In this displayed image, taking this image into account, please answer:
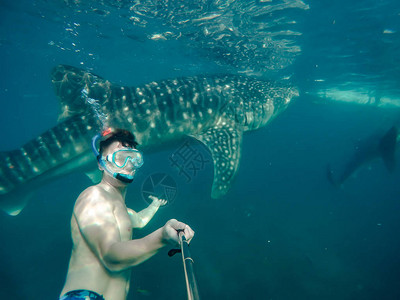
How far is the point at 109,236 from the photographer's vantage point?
6.79 ft

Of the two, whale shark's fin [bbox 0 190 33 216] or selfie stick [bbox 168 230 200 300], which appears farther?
whale shark's fin [bbox 0 190 33 216]

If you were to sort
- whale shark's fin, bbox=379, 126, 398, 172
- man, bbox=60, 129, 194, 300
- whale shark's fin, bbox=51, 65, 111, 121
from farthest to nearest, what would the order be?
whale shark's fin, bbox=379, 126, 398, 172 < whale shark's fin, bbox=51, 65, 111, 121 < man, bbox=60, 129, 194, 300

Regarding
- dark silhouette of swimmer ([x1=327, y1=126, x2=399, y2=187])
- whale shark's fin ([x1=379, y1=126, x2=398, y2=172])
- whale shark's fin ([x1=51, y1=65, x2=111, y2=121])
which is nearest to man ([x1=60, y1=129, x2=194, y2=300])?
whale shark's fin ([x1=51, y1=65, x2=111, y2=121])

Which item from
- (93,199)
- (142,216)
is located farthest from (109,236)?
(142,216)

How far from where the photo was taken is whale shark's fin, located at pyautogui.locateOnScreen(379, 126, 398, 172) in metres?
11.4

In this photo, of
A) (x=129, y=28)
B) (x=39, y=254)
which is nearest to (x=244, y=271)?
(x=39, y=254)

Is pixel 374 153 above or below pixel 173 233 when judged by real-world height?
below

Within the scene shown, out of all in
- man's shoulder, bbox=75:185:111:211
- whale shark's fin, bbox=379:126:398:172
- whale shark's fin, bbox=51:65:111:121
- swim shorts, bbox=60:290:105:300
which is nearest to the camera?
swim shorts, bbox=60:290:105:300

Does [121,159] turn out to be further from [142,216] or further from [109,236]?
[142,216]

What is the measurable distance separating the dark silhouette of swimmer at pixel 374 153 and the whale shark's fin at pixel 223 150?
940 cm

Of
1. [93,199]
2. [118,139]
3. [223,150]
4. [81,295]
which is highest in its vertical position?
[118,139]

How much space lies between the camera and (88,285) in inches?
91.5

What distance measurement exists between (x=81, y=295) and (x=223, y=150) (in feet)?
16.0

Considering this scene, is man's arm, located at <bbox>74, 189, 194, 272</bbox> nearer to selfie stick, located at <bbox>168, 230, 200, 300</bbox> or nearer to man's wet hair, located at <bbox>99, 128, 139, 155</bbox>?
selfie stick, located at <bbox>168, 230, 200, 300</bbox>
